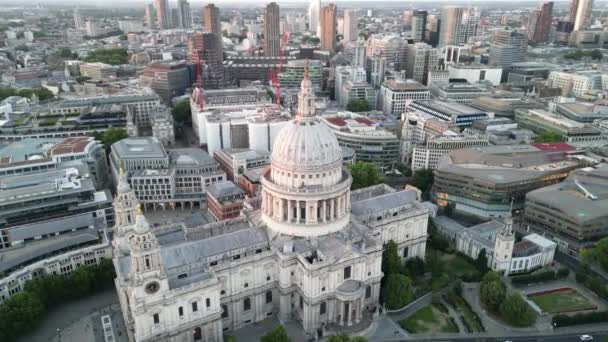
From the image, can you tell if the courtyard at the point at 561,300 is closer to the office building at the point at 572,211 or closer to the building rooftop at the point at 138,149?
the office building at the point at 572,211

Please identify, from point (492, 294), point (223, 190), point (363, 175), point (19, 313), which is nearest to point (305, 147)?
point (223, 190)

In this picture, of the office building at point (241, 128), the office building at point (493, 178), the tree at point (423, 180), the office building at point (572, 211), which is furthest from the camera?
the office building at point (241, 128)

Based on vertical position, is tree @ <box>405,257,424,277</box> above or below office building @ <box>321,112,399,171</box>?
below

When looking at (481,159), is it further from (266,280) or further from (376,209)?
(266,280)

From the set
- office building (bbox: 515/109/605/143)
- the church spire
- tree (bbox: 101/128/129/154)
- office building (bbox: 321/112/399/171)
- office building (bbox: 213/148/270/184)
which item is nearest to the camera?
the church spire

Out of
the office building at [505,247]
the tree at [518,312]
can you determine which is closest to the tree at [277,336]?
the tree at [518,312]

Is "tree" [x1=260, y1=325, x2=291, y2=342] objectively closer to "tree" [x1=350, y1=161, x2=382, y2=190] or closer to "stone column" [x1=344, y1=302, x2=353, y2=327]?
"stone column" [x1=344, y1=302, x2=353, y2=327]

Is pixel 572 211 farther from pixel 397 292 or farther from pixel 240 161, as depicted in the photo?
pixel 240 161

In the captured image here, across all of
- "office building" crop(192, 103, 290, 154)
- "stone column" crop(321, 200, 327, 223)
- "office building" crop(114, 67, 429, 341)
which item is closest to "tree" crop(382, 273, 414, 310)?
"office building" crop(114, 67, 429, 341)

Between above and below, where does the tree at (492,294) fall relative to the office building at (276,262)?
below
